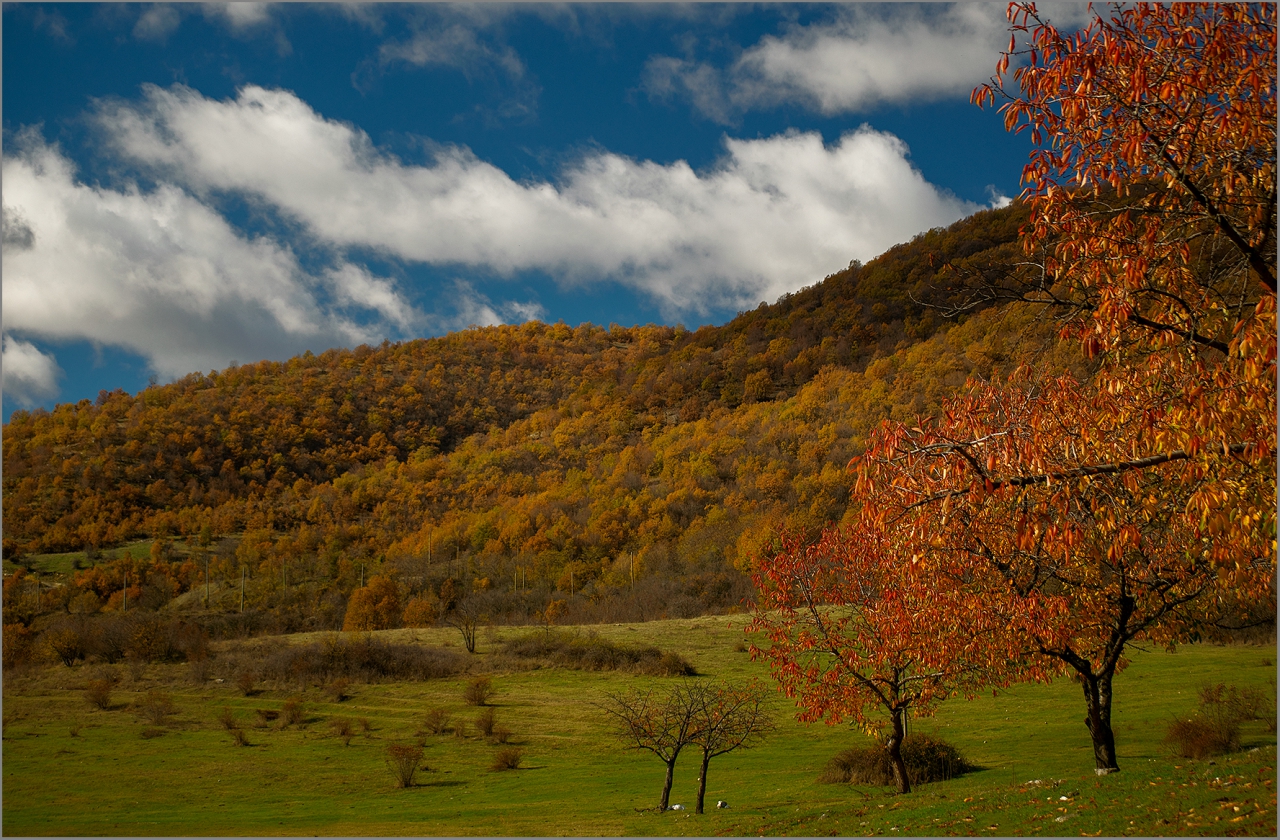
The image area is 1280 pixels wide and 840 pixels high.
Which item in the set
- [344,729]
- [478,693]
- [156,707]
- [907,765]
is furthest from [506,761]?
[156,707]

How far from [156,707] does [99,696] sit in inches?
238

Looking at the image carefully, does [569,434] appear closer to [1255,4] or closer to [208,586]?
[208,586]

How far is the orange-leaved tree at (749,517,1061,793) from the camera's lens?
11.9 meters

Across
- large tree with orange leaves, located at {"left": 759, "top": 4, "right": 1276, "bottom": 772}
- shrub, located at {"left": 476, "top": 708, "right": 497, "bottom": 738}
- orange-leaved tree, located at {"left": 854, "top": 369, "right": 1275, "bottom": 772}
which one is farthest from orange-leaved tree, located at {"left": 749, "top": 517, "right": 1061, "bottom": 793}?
shrub, located at {"left": 476, "top": 708, "right": 497, "bottom": 738}

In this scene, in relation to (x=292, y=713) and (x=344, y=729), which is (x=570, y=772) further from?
(x=292, y=713)

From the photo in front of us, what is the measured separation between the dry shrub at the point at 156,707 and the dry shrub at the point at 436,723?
12.7 metres

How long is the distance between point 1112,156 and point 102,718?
4502 cm

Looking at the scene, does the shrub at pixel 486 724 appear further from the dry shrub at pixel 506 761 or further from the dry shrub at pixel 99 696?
the dry shrub at pixel 99 696

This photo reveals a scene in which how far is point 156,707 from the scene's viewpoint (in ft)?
113

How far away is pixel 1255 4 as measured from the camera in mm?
6641

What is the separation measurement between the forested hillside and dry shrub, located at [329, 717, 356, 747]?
147 feet

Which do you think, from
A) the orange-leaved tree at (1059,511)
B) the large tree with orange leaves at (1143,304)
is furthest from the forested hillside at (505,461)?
the large tree with orange leaves at (1143,304)

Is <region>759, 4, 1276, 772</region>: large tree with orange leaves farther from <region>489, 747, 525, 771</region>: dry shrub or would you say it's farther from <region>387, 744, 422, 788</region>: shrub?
<region>489, 747, 525, 771</region>: dry shrub

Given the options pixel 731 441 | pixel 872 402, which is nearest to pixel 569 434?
pixel 731 441
